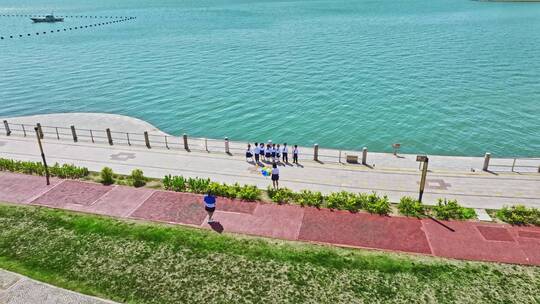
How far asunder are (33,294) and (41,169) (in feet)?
39.8

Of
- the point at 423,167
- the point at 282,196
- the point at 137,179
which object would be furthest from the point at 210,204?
the point at 423,167

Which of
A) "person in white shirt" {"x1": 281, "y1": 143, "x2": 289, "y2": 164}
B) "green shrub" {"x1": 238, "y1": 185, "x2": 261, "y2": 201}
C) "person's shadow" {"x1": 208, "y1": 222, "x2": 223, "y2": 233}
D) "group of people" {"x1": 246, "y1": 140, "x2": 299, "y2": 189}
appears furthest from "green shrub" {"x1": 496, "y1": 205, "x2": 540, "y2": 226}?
"person's shadow" {"x1": 208, "y1": 222, "x2": 223, "y2": 233}

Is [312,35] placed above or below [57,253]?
above

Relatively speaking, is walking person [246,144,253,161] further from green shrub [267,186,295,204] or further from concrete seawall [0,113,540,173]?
green shrub [267,186,295,204]

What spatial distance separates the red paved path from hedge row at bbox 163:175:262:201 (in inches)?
18.4

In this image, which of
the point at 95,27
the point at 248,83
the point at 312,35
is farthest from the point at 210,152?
the point at 95,27

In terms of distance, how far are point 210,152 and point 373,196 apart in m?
13.0

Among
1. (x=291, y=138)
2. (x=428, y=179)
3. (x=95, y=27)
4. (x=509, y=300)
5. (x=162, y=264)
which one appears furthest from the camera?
(x=95, y=27)

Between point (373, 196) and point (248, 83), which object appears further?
point (248, 83)

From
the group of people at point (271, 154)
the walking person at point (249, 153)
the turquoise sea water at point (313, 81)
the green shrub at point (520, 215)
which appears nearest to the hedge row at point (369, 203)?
the green shrub at point (520, 215)

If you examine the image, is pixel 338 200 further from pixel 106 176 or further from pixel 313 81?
pixel 313 81

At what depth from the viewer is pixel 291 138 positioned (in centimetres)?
3562

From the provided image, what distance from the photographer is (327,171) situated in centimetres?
2502

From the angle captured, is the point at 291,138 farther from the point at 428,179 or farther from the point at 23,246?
the point at 23,246
